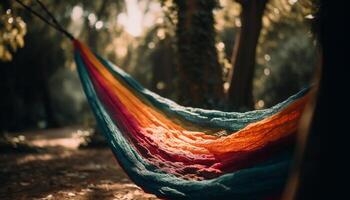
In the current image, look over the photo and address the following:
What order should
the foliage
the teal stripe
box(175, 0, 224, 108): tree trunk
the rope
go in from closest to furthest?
the teal stripe
the rope
box(175, 0, 224, 108): tree trunk
the foliage

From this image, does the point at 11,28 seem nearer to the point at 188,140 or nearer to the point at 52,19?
the point at 52,19

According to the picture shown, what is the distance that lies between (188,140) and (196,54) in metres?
3.20

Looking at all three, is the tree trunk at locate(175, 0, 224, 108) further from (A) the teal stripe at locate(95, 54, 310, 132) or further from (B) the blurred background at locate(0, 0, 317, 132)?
(A) the teal stripe at locate(95, 54, 310, 132)

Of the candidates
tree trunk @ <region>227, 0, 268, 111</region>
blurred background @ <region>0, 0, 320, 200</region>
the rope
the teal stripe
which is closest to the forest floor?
blurred background @ <region>0, 0, 320, 200</region>

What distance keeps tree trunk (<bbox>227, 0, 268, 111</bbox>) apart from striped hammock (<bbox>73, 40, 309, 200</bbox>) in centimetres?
211

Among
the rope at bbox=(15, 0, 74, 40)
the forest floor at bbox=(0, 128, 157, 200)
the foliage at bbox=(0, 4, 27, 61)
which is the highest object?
the foliage at bbox=(0, 4, 27, 61)

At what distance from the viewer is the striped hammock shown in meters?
2.43

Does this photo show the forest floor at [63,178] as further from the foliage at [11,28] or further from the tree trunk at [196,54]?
the foliage at [11,28]

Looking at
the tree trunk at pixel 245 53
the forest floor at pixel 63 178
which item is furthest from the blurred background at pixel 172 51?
the forest floor at pixel 63 178

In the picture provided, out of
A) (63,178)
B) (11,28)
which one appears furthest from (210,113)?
(11,28)

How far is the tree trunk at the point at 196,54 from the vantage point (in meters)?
6.27

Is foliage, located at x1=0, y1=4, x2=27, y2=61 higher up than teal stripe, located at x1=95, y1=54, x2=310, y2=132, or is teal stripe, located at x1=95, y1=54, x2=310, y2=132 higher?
foliage, located at x1=0, y1=4, x2=27, y2=61

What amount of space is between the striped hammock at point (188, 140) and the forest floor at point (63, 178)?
2.31 ft

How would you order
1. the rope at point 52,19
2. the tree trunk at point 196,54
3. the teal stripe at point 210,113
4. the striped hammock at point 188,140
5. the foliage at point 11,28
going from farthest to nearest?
the foliage at point 11,28 → the tree trunk at point 196,54 → the rope at point 52,19 → the teal stripe at point 210,113 → the striped hammock at point 188,140
